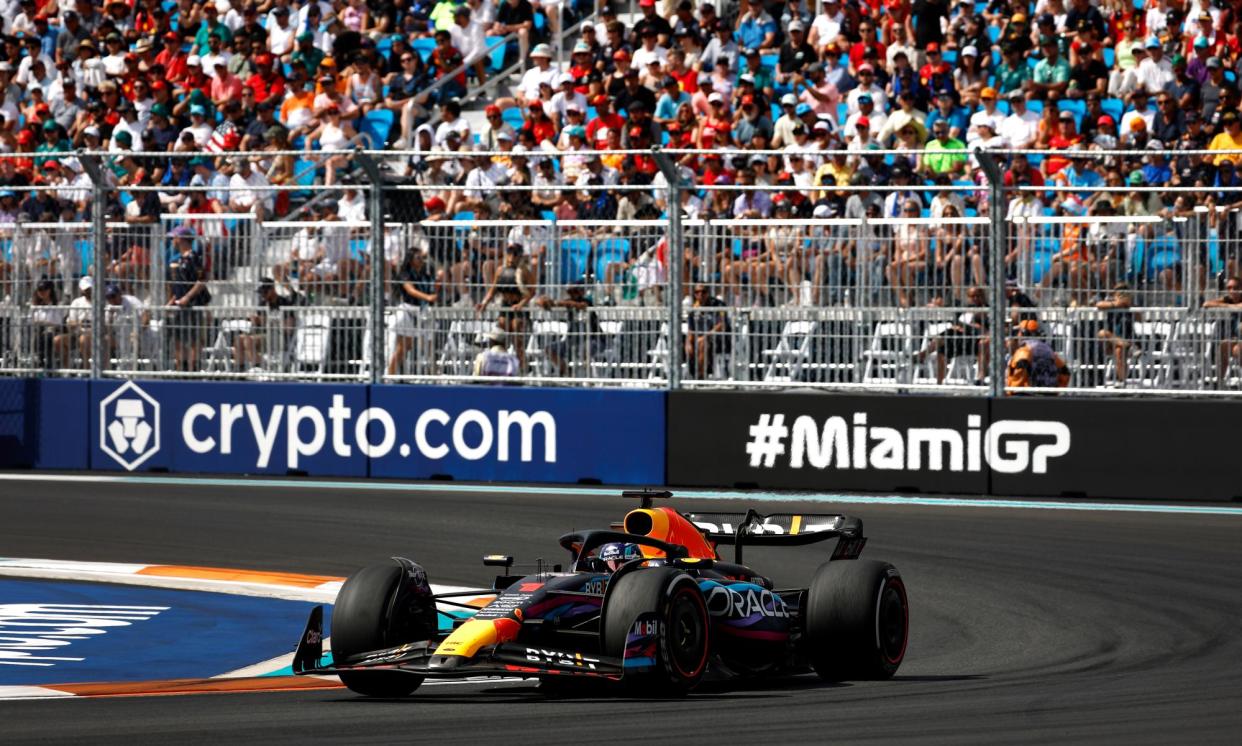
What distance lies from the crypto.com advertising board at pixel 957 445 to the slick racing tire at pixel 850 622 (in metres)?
7.47

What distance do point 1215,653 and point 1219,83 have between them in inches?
410

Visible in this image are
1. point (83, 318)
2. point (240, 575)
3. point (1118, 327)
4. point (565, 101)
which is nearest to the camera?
point (240, 575)

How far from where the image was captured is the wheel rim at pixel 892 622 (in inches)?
343

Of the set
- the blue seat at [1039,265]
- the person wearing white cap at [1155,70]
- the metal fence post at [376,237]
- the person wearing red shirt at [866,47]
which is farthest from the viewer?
the person wearing red shirt at [866,47]

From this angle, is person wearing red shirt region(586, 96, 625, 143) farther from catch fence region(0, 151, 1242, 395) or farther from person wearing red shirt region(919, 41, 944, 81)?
person wearing red shirt region(919, 41, 944, 81)

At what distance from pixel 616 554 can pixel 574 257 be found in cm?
818

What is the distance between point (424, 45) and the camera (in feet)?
84.4

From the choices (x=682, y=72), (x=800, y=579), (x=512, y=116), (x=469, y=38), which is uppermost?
(x=469, y=38)

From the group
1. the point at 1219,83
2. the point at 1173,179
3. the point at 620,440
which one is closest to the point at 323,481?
the point at 620,440

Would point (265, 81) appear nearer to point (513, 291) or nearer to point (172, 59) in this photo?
point (172, 59)

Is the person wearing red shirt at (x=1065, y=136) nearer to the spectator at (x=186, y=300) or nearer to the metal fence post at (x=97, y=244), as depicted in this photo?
the spectator at (x=186, y=300)

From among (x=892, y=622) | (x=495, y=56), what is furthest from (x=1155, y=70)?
(x=892, y=622)

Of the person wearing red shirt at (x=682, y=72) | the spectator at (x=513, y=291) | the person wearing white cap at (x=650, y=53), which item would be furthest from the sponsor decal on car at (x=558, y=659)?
the person wearing white cap at (x=650, y=53)

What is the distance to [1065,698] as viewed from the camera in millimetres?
7949
